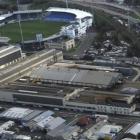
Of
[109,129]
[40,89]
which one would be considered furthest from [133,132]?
[40,89]

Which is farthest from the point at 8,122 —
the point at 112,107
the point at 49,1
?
the point at 49,1

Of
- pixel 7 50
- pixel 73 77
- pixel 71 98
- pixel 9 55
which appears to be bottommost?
pixel 71 98

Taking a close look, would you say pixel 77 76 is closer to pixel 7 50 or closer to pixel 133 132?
pixel 7 50

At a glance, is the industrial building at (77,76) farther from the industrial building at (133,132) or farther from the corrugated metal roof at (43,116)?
the industrial building at (133,132)

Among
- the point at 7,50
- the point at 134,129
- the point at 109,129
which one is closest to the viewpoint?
the point at 134,129

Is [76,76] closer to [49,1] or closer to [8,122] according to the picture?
[8,122]

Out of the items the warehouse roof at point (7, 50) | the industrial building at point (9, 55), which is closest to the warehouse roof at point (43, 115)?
the industrial building at point (9, 55)

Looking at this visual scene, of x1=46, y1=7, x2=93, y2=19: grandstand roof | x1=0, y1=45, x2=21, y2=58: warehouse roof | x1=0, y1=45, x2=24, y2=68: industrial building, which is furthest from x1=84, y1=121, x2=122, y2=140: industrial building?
x1=46, y1=7, x2=93, y2=19: grandstand roof
